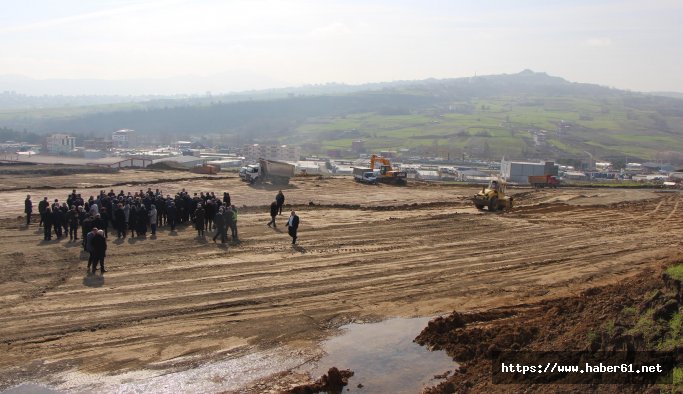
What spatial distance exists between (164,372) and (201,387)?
956 millimetres

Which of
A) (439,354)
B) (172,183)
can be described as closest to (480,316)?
(439,354)

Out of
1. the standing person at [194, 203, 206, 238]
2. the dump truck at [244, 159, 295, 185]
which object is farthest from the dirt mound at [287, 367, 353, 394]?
the dump truck at [244, 159, 295, 185]

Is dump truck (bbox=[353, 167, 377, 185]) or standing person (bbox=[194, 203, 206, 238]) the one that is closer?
standing person (bbox=[194, 203, 206, 238])

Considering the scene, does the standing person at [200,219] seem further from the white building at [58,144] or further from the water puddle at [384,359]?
the white building at [58,144]

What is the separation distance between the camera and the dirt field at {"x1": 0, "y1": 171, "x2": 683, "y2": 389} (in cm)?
1283

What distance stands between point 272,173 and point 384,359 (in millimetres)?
28549

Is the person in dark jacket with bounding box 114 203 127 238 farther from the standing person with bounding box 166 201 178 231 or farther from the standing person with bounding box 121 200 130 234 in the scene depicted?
the standing person with bounding box 166 201 178 231

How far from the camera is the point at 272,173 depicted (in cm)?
→ 3991

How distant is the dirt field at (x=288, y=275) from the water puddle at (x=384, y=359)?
2.23ft

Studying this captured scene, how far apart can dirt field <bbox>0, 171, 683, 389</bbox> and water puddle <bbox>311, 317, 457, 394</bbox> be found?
2.23 feet

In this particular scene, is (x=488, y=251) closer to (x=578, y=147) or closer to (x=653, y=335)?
(x=653, y=335)

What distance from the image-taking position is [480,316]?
46.0 feet

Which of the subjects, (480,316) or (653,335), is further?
(480,316)

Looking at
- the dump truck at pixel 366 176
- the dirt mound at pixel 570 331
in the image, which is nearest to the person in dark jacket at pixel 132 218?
the dirt mound at pixel 570 331
